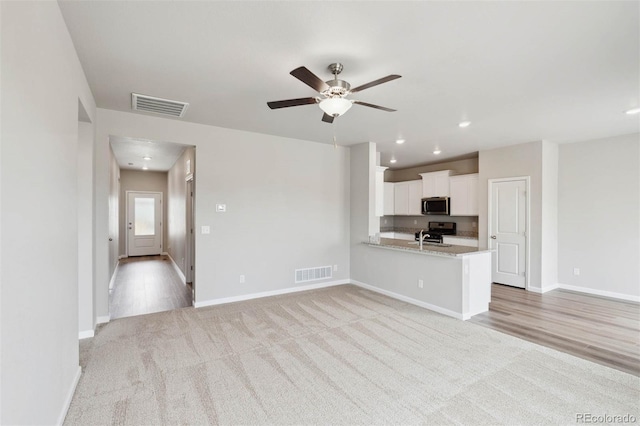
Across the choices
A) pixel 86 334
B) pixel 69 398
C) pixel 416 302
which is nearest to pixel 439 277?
pixel 416 302

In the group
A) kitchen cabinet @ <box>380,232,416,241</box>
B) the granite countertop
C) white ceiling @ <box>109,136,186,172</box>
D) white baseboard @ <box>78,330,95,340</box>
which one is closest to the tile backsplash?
kitchen cabinet @ <box>380,232,416,241</box>

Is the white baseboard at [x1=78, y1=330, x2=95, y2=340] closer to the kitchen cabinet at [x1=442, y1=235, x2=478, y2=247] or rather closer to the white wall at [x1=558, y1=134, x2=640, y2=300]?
the kitchen cabinet at [x1=442, y1=235, x2=478, y2=247]

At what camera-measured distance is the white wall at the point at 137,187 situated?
881cm

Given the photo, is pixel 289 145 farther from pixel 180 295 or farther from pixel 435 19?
pixel 435 19

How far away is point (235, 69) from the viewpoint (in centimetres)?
268

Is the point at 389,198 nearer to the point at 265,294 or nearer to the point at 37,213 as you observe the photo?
the point at 265,294

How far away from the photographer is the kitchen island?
3975 millimetres

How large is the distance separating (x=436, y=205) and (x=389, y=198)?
4.79 feet

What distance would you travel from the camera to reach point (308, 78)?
215cm

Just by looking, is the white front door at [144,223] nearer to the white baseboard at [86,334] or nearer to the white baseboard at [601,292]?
the white baseboard at [86,334]

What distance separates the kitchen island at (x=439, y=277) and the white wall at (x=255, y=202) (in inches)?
46.2

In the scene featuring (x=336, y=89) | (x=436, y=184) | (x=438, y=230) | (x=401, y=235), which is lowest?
(x=401, y=235)

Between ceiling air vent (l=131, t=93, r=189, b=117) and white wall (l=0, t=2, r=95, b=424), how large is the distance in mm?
1030

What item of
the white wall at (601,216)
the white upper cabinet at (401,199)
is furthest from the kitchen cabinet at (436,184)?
the white wall at (601,216)
